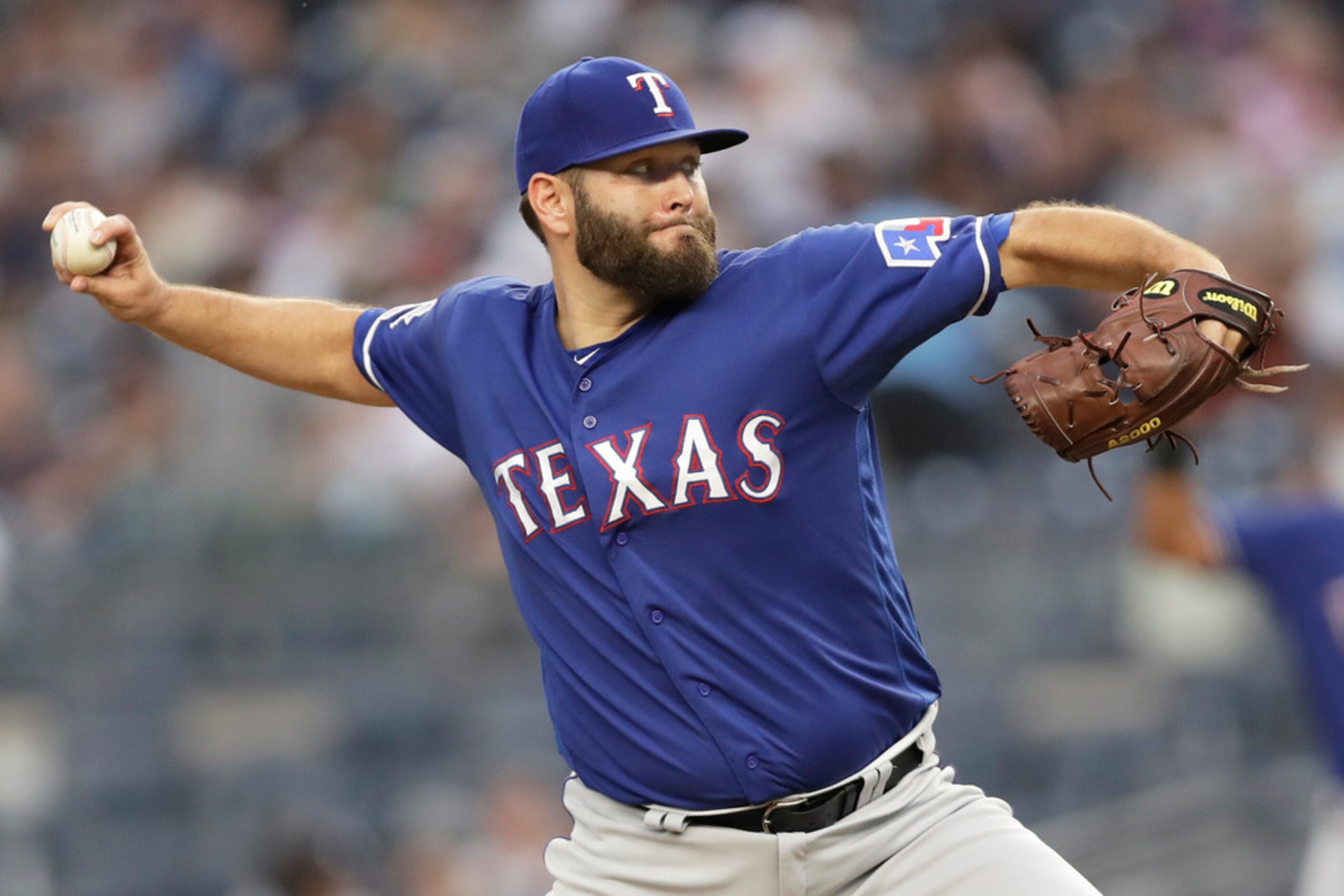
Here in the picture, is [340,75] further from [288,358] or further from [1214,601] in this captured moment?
[288,358]

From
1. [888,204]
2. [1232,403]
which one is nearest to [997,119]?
[888,204]

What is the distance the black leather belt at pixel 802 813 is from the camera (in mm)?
2947

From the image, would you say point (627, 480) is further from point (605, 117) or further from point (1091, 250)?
point (1091, 250)

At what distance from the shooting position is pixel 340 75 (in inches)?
376

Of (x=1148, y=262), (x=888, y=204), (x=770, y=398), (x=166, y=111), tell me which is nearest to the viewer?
(x=1148, y=262)

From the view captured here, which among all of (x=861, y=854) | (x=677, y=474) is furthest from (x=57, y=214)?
(x=861, y=854)

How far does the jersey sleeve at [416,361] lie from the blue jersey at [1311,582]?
8.39 ft

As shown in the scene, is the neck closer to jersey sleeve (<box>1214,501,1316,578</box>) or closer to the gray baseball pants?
the gray baseball pants

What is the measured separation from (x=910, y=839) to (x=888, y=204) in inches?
203

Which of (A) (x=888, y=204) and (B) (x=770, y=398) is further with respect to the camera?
(A) (x=888, y=204)

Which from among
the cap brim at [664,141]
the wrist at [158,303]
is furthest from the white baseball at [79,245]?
the cap brim at [664,141]

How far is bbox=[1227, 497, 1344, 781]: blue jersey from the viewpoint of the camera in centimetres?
499

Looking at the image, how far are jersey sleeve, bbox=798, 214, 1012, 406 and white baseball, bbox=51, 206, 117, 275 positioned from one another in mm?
1293

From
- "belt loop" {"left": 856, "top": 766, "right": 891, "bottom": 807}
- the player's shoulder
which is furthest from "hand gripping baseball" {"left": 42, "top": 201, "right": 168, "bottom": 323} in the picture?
"belt loop" {"left": 856, "top": 766, "right": 891, "bottom": 807}
